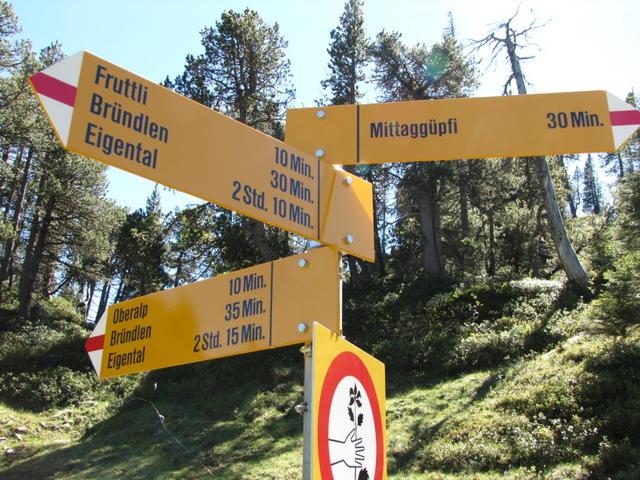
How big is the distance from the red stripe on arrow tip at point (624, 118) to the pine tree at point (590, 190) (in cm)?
6838

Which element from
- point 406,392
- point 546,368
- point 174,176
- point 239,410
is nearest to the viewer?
point 174,176

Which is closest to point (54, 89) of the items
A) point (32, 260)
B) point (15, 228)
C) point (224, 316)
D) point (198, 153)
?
point (198, 153)

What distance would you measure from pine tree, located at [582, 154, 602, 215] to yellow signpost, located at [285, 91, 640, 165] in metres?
68.5

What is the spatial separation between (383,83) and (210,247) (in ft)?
37.5

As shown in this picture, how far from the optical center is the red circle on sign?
2434 mm

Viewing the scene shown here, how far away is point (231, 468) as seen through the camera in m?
12.7

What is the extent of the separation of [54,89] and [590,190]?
73067 millimetres

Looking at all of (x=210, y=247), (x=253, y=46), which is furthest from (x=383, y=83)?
(x=210, y=247)

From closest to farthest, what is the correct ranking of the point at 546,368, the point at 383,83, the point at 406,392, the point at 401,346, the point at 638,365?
1. the point at 638,365
2. the point at 546,368
3. the point at 406,392
4. the point at 401,346
5. the point at 383,83

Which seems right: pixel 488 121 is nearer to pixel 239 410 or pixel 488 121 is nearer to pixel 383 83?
pixel 239 410

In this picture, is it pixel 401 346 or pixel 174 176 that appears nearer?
pixel 174 176

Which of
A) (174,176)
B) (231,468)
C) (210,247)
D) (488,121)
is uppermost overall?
(210,247)

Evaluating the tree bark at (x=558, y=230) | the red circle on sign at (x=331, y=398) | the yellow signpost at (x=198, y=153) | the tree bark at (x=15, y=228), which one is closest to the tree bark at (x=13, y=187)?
the tree bark at (x=15, y=228)

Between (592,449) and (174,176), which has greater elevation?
(174,176)
